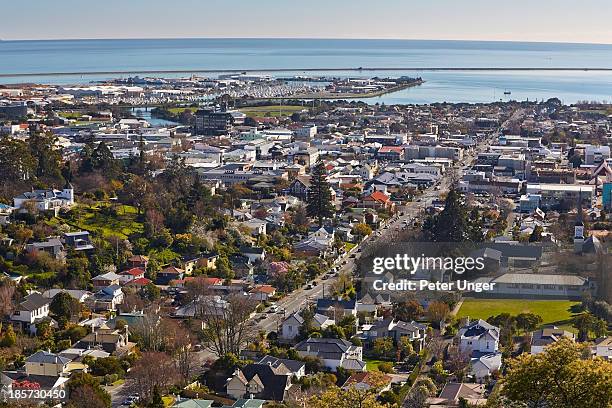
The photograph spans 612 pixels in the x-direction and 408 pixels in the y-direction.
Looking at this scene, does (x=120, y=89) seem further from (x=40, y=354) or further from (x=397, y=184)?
(x=40, y=354)

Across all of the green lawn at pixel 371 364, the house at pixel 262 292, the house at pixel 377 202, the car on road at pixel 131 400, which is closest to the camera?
the car on road at pixel 131 400

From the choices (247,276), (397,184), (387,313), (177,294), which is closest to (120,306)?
(177,294)

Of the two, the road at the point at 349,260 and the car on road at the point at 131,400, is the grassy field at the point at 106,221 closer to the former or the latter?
the road at the point at 349,260

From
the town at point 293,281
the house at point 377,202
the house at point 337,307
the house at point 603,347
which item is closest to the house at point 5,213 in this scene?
the town at point 293,281

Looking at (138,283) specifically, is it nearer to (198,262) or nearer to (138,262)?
(138,262)

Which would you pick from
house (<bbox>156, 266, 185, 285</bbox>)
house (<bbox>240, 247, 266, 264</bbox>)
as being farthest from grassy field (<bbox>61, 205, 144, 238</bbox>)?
house (<bbox>240, 247, 266, 264</bbox>)

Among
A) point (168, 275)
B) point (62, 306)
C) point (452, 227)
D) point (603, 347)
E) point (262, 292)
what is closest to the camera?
point (603, 347)

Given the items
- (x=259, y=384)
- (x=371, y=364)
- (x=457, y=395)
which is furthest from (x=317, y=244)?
(x=457, y=395)
